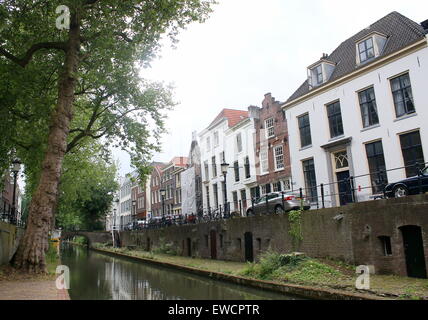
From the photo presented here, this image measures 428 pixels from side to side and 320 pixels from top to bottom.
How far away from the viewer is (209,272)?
54.7ft

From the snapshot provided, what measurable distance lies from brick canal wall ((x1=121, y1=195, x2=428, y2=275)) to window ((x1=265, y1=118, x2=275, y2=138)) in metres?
8.35

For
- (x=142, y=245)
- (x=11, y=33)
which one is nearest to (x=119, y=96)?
(x=11, y=33)

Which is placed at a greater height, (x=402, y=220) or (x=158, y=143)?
(x=158, y=143)

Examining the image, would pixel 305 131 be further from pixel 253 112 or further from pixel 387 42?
pixel 253 112

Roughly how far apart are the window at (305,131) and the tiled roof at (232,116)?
33.6ft

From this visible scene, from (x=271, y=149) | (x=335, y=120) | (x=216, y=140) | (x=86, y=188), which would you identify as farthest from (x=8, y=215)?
(x=86, y=188)

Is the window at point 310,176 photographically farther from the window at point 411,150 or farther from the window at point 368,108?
the window at point 411,150

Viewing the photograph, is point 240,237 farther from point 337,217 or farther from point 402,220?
point 402,220

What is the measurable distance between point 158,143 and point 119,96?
342 cm

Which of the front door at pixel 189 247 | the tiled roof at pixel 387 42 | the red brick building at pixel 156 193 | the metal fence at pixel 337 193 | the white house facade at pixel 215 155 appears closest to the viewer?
the metal fence at pixel 337 193

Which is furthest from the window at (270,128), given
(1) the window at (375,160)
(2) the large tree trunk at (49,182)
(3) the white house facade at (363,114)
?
(2) the large tree trunk at (49,182)

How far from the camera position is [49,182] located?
12.1 m

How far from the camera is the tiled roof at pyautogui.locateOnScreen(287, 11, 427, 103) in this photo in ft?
61.7

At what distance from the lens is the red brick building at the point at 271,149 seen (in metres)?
26.2
